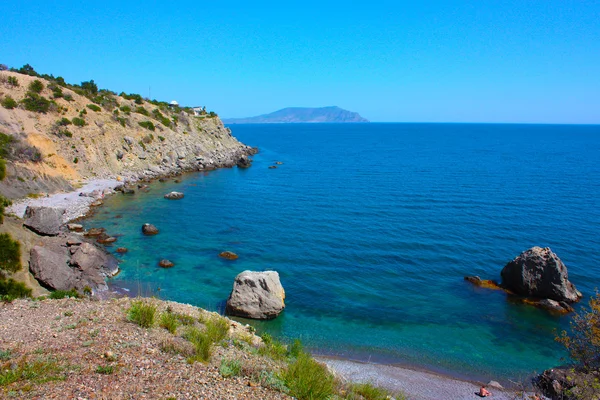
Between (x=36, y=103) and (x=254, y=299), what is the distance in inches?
2589

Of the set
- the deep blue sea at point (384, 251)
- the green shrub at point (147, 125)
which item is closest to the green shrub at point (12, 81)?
the green shrub at point (147, 125)

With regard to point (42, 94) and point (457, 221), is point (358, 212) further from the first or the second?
point (42, 94)

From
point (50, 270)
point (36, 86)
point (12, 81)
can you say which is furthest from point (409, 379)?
point (12, 81)

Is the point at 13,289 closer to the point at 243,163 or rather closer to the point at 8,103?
the point at 8,103

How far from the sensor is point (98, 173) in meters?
70.5

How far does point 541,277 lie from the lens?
33594mm

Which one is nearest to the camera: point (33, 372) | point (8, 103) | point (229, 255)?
point (33, 372)

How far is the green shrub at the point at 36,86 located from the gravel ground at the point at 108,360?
69947 mm

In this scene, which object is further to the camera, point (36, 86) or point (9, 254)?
point (36, 86)

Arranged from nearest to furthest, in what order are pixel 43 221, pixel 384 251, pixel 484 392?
pixel 484 392 < pixel 43 221 < pixel 384 251

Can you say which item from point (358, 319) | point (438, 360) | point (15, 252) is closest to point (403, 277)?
point (358, 319)

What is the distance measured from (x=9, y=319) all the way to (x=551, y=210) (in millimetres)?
63556

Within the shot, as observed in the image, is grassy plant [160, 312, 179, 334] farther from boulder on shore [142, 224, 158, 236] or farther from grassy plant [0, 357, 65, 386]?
boulder on shore [142, 224, 158, 236]

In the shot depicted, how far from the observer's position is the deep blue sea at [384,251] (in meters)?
27.9
